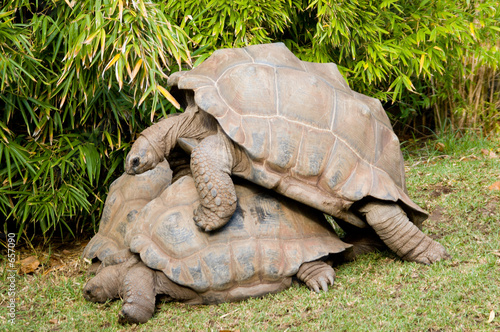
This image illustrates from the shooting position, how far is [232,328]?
10.5 feet

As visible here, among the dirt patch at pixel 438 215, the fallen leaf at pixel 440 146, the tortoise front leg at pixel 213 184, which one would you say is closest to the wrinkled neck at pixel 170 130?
the tortoise front leg at pixel 213 184

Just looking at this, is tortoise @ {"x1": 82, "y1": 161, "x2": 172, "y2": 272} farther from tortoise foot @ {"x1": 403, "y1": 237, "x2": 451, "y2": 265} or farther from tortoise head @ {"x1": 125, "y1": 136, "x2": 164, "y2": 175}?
tortoise foot @ {"x1": 403, "y1": 237, "x2": 451, "y2": 265}

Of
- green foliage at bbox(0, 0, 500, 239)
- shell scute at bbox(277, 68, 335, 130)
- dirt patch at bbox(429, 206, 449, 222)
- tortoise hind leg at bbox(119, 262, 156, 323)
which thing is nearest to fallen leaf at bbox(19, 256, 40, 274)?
green foliage at bbox(0, 0, 500, 239)

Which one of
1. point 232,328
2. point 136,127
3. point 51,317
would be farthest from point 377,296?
point 136,127

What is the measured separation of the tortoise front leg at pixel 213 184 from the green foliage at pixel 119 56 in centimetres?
50

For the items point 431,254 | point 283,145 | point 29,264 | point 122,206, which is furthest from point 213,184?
point 29,264

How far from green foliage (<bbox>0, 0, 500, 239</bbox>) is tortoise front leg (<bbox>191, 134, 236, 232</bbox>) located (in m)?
0.50

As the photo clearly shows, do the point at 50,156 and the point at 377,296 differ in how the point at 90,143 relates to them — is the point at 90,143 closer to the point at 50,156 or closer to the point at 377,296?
the point at 50,156

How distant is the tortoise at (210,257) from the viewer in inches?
137

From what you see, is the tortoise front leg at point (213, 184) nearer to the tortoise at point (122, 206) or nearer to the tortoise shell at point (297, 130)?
the tortoise shell at point (297, 130)

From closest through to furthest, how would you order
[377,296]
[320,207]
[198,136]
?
[377,296]
[320,207]
[198,136]

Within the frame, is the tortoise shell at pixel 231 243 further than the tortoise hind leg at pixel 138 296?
Yes

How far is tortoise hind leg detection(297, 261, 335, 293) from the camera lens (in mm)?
3574

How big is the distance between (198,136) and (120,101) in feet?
3.67
